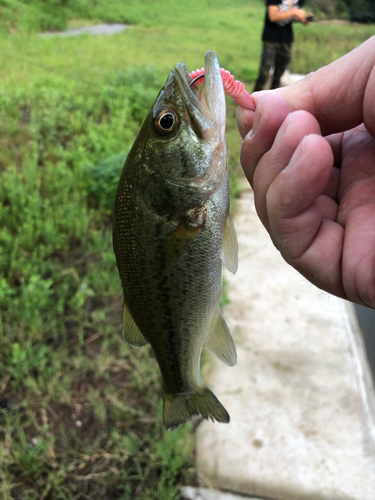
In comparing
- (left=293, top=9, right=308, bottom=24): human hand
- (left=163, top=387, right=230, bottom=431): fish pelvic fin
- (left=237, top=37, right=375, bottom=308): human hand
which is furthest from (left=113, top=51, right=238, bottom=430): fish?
(left=293, top=9, right=308, bottom=24): human hand

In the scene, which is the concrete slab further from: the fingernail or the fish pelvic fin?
the fingernail

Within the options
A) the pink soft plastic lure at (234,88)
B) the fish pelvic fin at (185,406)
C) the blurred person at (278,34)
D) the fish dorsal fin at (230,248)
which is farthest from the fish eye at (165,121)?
the blurred person at (278,34)

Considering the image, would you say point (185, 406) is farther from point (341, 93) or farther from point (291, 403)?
point (341, 93)

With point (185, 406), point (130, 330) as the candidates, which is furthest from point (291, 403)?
point (130, 330)

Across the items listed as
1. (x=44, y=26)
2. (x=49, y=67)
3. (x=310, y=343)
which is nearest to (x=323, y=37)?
(x=44, y=26)

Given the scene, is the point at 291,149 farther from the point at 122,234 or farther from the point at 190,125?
the point at 122,234
